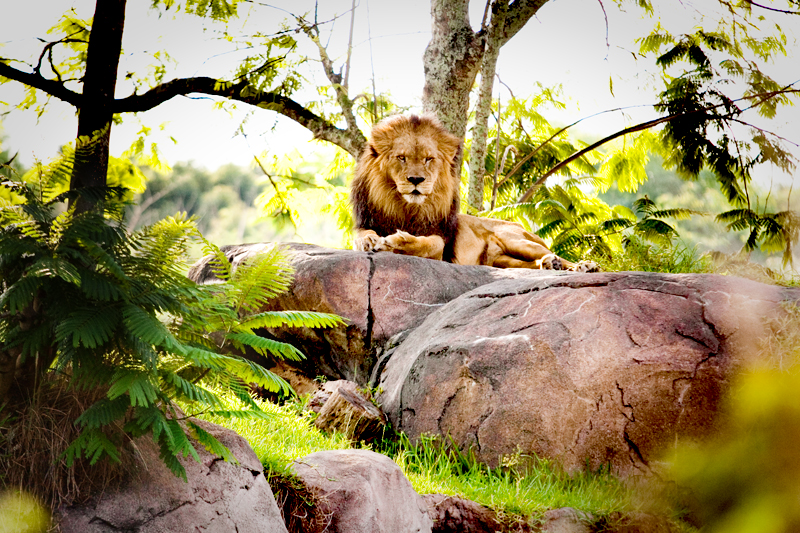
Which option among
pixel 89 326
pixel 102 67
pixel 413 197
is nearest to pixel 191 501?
pixel 89 326

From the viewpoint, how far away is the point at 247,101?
7816 millimetres

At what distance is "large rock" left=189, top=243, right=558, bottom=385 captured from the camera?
5.43 metres

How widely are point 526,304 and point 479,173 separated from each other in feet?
18.7

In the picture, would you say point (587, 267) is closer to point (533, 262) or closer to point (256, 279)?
point (533, 262)

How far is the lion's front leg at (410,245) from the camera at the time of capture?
5969 mm

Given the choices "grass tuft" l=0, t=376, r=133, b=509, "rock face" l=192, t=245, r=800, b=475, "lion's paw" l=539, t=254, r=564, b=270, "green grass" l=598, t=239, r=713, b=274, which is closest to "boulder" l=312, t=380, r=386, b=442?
"rock face" l=192, t=245, r=800, b=475

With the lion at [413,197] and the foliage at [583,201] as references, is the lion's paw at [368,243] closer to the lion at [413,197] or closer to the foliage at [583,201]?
the lion at [413,197]

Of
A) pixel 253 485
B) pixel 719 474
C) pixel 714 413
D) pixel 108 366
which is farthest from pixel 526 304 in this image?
pixel 108 366

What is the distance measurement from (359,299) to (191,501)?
3043 mm

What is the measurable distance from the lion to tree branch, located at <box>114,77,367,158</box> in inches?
76.9

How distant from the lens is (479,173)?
10055 mm

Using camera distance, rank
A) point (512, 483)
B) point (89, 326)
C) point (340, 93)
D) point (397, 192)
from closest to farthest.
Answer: point (89, 326)
point (512, 483)
point (397, 192)
point (340, 93)

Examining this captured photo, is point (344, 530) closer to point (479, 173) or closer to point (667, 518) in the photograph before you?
point (667, 518)

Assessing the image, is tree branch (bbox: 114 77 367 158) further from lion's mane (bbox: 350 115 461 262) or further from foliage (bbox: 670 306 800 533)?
foliage (bbox: 670 306 800 533)
